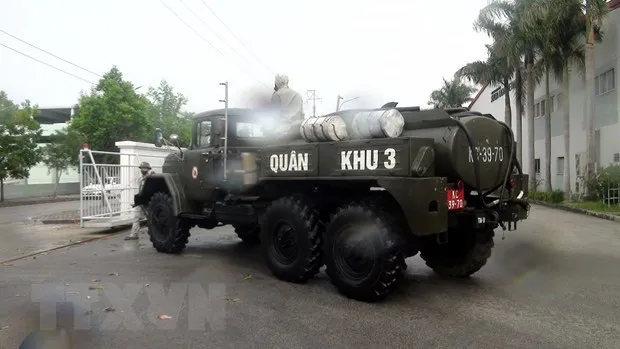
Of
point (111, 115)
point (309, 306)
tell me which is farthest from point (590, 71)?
point (111, 115)

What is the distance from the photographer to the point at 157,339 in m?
4.59

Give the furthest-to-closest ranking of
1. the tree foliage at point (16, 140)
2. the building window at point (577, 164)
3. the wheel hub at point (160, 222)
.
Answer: the tree foliage at point (16, 140)
the building window at point (577, 164)
the wheel hub at point (160, 222)

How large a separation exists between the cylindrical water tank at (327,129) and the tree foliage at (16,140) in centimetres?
2536

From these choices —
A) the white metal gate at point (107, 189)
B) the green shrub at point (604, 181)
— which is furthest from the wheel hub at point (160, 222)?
the green shrub at point (604, 181)

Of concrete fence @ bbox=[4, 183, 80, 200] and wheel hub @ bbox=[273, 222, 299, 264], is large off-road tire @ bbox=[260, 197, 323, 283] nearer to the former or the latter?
wheel hub @ bbox=[273, 222, 299, 264]

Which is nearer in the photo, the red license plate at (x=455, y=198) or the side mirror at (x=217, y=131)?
the red license plate at (x=455, y=198)

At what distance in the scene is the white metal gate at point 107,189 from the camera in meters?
12.4

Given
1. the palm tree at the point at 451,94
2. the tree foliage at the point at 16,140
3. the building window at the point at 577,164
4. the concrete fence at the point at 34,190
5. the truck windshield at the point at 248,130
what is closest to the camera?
the truck windshield at the point at 248,130

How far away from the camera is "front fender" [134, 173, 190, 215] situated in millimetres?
8609

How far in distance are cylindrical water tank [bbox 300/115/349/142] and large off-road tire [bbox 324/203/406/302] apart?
865mm

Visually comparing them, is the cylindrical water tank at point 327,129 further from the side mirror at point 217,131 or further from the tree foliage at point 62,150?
the tree foliage at point 62,150

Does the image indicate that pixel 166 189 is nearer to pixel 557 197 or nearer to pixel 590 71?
pixel 590 71

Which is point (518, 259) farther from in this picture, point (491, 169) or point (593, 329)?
point (593, 329)

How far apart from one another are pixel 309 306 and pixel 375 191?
1.51 metres
